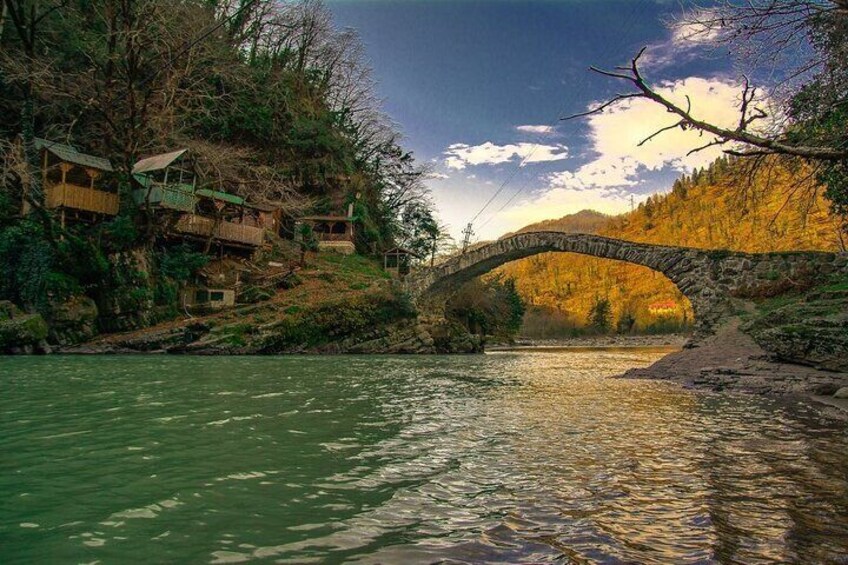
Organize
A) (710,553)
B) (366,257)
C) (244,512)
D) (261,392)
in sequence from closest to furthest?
(710,553) → (244,512) → (261,392) → (366,257)

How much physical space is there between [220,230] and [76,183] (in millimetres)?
6436

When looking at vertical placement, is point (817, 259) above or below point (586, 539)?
above

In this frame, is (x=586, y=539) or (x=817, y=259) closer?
Answer: (x=586, y=539)

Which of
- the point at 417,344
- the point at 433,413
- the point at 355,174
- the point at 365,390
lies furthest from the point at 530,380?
the point at 355,174

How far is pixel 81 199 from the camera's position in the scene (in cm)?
2147

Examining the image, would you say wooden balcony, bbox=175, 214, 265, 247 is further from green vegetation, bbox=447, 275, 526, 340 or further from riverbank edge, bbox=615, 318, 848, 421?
riverbank edge, bbox=615, 318, 848, 421

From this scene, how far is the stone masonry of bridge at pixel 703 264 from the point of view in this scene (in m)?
16.3

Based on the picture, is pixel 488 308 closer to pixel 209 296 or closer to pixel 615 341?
pixel 209 296

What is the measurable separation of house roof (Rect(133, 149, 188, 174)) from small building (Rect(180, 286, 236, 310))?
549 centimetres

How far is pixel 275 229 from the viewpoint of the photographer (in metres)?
36.2

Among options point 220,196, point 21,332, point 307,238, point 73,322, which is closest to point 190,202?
point 220,196

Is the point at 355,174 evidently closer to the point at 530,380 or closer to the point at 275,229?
the point at 275,229

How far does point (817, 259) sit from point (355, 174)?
33.7m

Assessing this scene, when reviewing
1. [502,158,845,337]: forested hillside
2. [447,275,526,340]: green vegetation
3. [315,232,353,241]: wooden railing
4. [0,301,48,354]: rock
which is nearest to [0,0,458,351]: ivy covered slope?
[0,301,48,354]: rock
